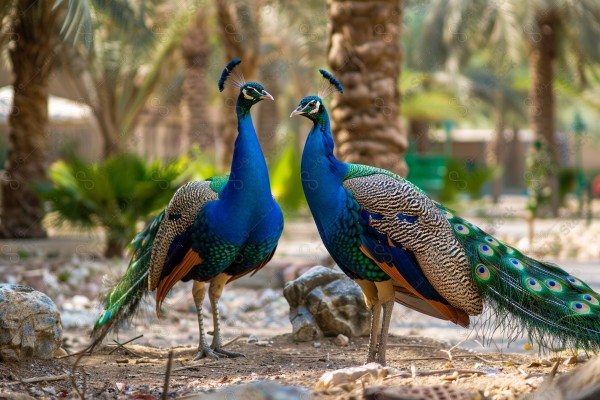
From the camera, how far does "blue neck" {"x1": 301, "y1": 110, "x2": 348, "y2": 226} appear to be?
4754 mm

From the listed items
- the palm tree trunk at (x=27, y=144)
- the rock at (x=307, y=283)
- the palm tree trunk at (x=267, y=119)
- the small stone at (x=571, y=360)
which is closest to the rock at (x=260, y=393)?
the small stone at (x=571, y=360)

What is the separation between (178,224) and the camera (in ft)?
18.1

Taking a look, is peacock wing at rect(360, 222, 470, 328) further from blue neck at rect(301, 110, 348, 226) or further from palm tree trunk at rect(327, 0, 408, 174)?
palm tree trunk at rect(327, 0, 408, 174)

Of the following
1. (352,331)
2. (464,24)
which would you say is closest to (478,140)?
(464,24)

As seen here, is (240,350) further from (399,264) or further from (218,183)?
(399,264)

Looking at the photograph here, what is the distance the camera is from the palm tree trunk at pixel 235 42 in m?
15.6

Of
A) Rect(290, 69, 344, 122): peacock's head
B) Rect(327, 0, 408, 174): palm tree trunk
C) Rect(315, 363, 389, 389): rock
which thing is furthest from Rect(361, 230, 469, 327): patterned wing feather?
Rect(327, 0, 408, 174): palm tree trunk

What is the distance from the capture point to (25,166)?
12.8 m

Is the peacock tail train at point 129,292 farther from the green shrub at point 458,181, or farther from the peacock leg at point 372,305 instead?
the green shrub at point 458,181

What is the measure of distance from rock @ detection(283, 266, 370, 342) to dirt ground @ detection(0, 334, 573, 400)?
10 centimetres

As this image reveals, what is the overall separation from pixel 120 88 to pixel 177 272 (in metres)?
15.8

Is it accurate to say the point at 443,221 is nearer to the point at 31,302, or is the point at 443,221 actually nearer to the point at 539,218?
the point at 31,302

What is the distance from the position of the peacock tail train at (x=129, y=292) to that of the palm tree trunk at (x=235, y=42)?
352 inches

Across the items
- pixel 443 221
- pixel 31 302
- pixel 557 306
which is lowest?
pixel 31 302
